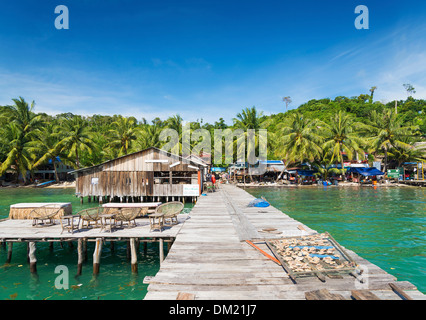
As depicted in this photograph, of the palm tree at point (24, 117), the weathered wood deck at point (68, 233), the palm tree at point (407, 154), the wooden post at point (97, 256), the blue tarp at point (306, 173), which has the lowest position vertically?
the wooden post at point (97, 256)

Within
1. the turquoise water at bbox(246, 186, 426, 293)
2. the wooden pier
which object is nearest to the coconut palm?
the turquoise water at bbox(246, 186, 426, 293)

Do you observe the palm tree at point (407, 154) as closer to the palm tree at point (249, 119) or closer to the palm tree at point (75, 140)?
the palm tree at point (249, 119)

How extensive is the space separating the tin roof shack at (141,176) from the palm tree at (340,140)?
31.2 metres

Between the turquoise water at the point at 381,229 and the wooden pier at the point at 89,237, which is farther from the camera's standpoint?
the turquoise water at the point at 381,229

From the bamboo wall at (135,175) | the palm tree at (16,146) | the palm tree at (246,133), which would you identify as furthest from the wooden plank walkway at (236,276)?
the palm tree at (16,146)

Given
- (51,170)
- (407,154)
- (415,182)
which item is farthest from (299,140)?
(51,170)

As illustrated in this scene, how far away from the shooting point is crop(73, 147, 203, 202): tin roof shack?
2638cm

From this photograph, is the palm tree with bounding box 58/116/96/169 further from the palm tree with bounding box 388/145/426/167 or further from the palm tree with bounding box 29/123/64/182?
the palm tree with bounding box 388/145/426/167

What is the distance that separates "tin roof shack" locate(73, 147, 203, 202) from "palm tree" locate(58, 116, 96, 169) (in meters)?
25.2

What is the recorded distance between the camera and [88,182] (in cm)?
2772

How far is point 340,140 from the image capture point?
1881 inches

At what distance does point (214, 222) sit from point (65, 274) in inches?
260

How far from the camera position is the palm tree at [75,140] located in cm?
4916
